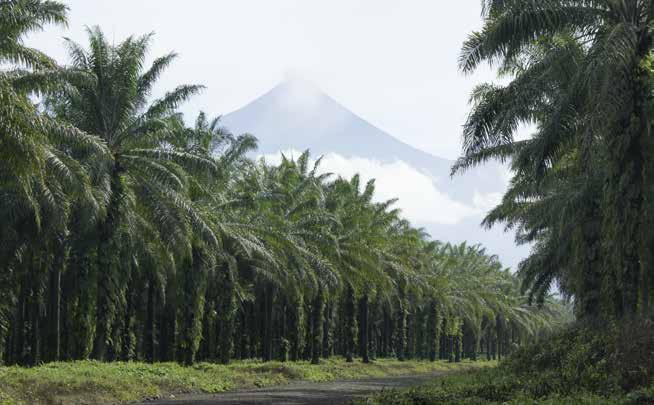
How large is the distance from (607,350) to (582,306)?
40.2ft

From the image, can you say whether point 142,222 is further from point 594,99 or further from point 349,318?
point 349,318

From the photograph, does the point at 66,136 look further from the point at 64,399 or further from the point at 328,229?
the point at 328,229

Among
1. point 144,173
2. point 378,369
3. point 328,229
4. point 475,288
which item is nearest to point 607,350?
point 144,173

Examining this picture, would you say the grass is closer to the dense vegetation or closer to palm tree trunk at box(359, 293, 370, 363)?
the dense vegetation

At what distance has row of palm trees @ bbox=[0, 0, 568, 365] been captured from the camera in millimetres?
24438

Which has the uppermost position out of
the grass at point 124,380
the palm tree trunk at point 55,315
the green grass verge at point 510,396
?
the palm tree trunk at point 55,315

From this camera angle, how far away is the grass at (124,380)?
20.8 metres

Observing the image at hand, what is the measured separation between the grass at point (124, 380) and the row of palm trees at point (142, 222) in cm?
340

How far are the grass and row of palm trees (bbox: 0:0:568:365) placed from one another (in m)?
3.40

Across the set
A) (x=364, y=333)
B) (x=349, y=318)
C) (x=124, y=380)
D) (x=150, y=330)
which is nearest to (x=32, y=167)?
(x=124, y=380)

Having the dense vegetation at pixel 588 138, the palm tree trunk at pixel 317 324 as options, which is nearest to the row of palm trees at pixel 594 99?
the dense vegetation at pixel 588 138

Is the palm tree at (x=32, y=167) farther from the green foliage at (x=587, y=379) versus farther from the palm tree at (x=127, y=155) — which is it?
the green foliage at (x=587, y=379)

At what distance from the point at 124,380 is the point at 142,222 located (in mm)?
8966

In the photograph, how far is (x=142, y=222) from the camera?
107ft
